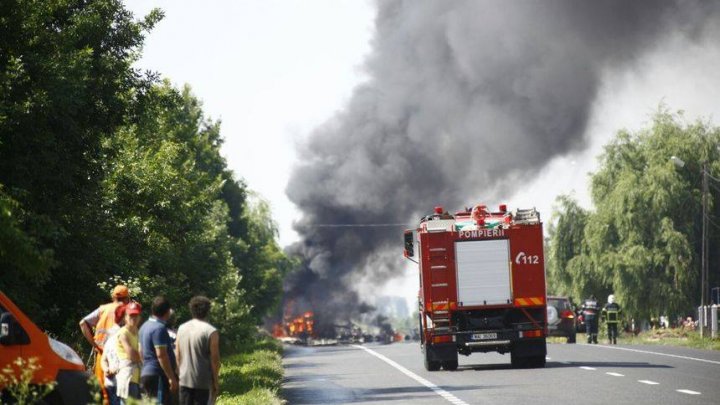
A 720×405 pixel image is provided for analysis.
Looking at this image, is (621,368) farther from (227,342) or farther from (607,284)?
(607,284)

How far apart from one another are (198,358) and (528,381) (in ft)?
35.6

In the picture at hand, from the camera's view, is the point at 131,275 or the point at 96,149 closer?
the point at 96,149

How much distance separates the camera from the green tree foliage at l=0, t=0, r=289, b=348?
1772 cm

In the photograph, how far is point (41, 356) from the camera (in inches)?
476

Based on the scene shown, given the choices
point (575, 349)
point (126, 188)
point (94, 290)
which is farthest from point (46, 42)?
point (575, 349)

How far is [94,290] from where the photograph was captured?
74.1 ft

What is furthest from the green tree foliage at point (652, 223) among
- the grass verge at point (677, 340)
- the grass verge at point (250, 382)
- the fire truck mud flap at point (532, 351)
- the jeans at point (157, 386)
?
the jeans at point (157, 386)

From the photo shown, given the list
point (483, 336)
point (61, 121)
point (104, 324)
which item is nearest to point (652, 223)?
point (483, 336)

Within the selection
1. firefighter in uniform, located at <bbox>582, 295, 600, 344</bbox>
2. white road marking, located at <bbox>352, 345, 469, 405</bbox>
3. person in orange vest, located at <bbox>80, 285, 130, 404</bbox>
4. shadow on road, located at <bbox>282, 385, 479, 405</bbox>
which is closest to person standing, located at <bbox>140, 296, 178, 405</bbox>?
person in orange vest, located at <bbox>80, 285, 130, 404</bbox>

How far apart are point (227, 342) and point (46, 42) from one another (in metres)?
24.3

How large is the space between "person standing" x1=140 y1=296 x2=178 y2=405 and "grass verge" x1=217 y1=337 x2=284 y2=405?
4.43m

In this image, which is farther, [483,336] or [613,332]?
[613,332]

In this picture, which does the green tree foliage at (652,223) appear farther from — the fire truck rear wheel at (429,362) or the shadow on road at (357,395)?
the shadow on road at (357,395)

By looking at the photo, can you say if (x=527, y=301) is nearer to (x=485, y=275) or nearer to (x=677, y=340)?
(x=485, y=275)
